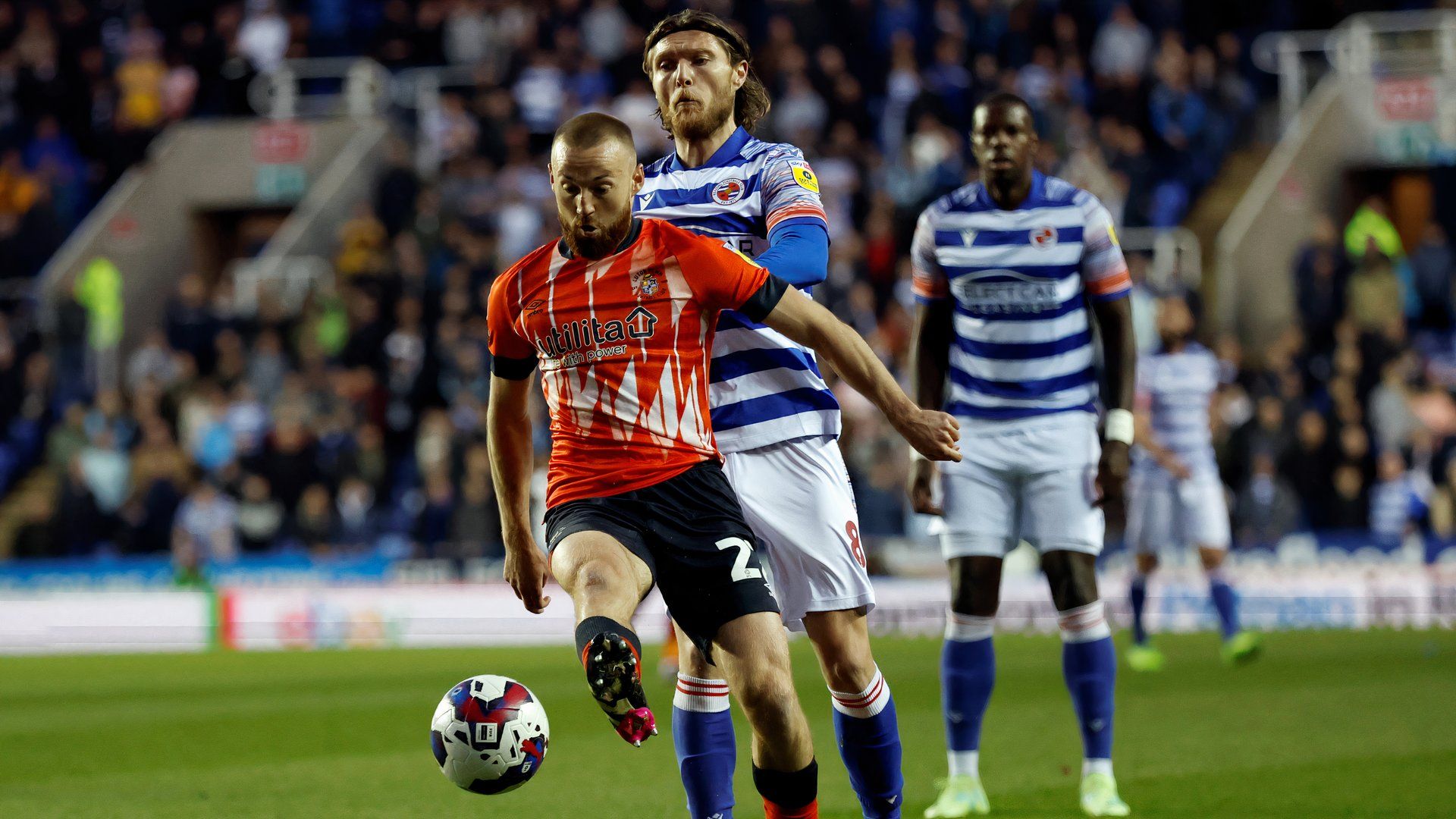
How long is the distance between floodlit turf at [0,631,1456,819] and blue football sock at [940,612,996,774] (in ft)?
0.86

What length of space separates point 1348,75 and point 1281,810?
48.9ft

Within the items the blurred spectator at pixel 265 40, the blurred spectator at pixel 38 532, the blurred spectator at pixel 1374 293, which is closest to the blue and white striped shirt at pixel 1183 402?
the blurred spectator at pixel 1374 293

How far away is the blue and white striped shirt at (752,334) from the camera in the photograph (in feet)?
17.2

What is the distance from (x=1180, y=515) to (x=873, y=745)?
24.5 feet

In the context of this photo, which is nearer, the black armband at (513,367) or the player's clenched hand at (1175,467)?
the black armband at (513,367)

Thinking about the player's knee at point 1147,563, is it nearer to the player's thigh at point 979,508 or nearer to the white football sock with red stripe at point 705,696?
the player's thigh at point 979,508

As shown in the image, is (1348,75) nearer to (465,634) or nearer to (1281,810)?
(465,634)

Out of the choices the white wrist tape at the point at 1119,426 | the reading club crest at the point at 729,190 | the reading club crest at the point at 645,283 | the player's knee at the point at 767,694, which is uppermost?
the reading club crest at the point at 729,190

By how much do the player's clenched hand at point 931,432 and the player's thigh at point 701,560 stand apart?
0.49 metres

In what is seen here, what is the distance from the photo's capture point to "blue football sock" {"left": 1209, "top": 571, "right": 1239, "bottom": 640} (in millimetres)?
12141

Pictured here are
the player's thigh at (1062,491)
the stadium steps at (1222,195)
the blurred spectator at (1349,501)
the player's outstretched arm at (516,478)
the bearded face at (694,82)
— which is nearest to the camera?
the player's outstretched arm at (516,478)

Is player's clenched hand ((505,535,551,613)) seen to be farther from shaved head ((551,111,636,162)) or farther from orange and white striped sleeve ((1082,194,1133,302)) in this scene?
orange and white striped sleeve ((1082,194,1133,302))

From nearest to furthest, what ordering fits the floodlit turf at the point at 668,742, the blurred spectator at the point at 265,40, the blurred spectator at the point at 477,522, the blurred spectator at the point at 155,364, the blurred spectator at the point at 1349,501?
1. the floodlit turf at the point at 668,742
2. the blurred spectator at the point at 1349,501
3. the blurred spectator at the point at 477,522
4. the blurred spectator at the point at 155,364
5. the blurred spectator at the point at 265,40

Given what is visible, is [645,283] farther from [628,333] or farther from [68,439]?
[68,439]
